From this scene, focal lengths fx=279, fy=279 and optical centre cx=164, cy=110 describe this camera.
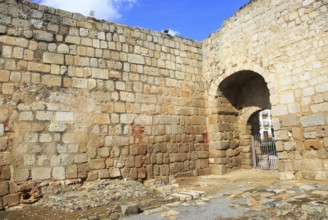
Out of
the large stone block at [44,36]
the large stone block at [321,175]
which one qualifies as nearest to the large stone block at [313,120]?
the large stone block at [321,175]

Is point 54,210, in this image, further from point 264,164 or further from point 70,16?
point 264,164

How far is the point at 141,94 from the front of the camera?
697 centimetres

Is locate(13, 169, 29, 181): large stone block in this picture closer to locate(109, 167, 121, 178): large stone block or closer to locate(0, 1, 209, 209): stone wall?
locate(0, 1, 209, 209): stone wall

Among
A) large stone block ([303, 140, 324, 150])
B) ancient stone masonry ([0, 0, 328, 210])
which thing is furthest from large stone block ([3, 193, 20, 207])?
large stone block ([303, 140, 324, 150])

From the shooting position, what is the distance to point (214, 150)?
313 inches

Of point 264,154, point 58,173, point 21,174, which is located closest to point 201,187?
point 58,173

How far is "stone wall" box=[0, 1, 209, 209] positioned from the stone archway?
0.38m

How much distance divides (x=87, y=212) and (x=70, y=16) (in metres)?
4.31

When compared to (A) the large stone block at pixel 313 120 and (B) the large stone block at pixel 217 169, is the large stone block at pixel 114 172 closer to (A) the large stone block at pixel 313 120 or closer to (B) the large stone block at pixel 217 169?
(B) the large stone block at pixel 217 169

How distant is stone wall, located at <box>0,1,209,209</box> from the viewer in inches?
214

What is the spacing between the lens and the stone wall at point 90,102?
5.43m

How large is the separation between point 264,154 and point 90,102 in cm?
559

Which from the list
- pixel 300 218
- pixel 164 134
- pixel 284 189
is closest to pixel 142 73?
pixel 164 134

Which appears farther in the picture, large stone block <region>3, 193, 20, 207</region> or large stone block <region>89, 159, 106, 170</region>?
large stone block <region>89, 159, 106, 170</region>
